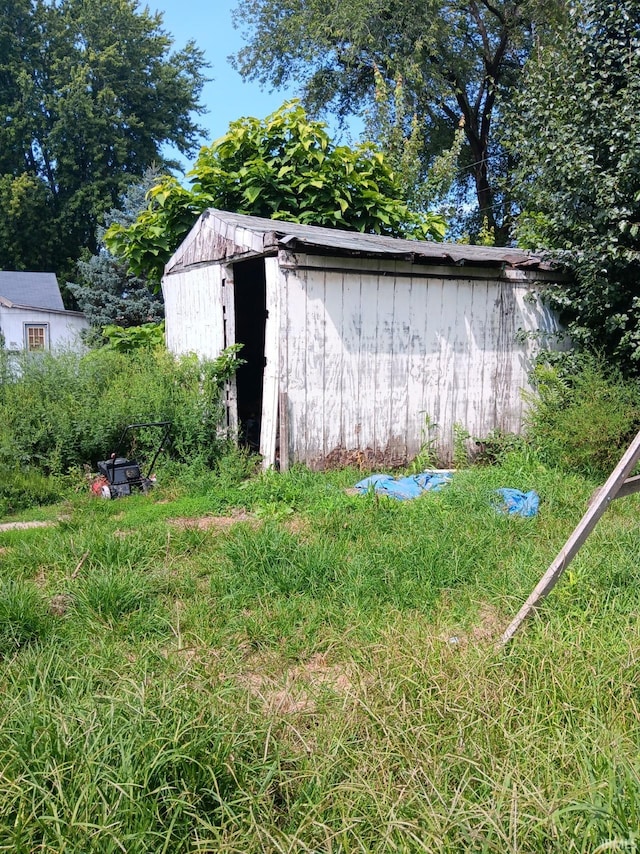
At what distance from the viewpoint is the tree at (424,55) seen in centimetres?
1761

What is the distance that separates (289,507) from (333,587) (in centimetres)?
181

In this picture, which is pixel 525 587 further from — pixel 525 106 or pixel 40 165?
pixel 40 165

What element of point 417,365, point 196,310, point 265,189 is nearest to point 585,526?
point 417,365

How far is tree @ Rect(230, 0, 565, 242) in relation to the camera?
17.6m

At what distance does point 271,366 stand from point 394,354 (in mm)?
1457

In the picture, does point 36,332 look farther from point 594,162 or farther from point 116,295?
point 594,162

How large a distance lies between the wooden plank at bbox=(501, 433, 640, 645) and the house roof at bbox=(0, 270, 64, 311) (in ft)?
77.7

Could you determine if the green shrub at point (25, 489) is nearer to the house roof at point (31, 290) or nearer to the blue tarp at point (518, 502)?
the blue tarp at point (518, 502)

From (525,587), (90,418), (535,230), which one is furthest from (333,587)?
(535,230)

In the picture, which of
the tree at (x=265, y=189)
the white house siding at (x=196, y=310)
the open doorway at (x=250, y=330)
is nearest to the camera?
the white house siding at (x=196, y=310)

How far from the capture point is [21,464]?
6227 millimetres

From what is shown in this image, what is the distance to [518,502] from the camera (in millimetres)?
5543

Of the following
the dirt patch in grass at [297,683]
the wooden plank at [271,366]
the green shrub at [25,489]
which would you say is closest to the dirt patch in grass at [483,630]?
the dirt patch in grass at [297,683]

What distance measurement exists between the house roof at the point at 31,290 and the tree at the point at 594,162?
20.3 meters
